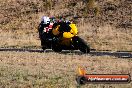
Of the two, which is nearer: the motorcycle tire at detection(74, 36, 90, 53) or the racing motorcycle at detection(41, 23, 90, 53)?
the motorcycle tire at detection(74, 36, 90, 53)

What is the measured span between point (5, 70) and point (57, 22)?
28.8 feet

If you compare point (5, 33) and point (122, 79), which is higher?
point (122, 79)

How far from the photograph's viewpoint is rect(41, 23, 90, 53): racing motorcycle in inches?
869

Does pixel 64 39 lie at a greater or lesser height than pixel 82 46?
greater

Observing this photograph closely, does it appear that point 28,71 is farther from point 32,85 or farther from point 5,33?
point 5,33

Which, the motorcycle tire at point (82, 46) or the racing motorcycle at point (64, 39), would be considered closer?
the motorcycle tire at point (82, 46)

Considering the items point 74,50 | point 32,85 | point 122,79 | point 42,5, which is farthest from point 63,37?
point 42,5

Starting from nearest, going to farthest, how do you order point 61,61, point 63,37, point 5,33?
point 61,61
point 63,37
point 5,33

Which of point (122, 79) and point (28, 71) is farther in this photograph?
point (28, 71)

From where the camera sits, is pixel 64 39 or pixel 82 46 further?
pixel 64 39

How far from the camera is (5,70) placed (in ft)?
48.8

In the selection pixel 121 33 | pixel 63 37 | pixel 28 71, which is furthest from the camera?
pixel 121 33

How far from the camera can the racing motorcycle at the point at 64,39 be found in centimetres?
2206

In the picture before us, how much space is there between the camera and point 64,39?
74.3 ft
